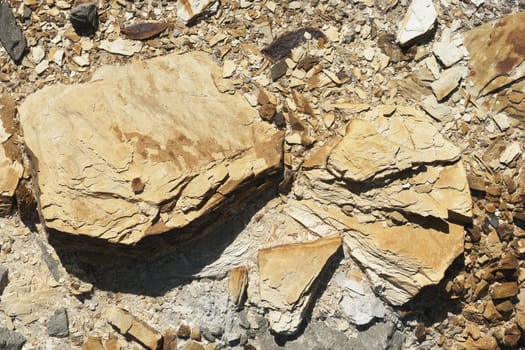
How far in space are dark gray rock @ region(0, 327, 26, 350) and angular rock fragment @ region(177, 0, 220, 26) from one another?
64.8 inches

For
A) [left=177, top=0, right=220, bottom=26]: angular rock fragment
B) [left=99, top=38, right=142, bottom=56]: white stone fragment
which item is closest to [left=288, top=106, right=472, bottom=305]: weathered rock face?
[left=177, top=0, right=220, bottom=26]: angular rock fragment

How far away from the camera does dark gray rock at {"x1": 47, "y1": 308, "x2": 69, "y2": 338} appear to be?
310 cm

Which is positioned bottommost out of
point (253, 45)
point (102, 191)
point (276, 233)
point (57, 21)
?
point (276, 233)

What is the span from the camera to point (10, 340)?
309 cm

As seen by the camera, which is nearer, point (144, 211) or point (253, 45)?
point (144, 211)

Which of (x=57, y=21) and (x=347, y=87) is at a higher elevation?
(x=57, y=21)

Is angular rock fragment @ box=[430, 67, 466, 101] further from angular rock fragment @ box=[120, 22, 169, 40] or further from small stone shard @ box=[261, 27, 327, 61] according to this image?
angular rock fragment @ box=[120, 22, 169, 40]

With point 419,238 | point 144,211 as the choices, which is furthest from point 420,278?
point 144,211

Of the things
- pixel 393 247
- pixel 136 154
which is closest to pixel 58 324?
pixel 136 154

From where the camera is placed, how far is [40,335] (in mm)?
3125

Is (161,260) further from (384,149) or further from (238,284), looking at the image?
(384,149)

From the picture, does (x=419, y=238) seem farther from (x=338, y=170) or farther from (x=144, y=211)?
(x=144, y=211)

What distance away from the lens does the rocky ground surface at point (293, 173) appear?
2.98 meters

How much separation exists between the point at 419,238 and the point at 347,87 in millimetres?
757
